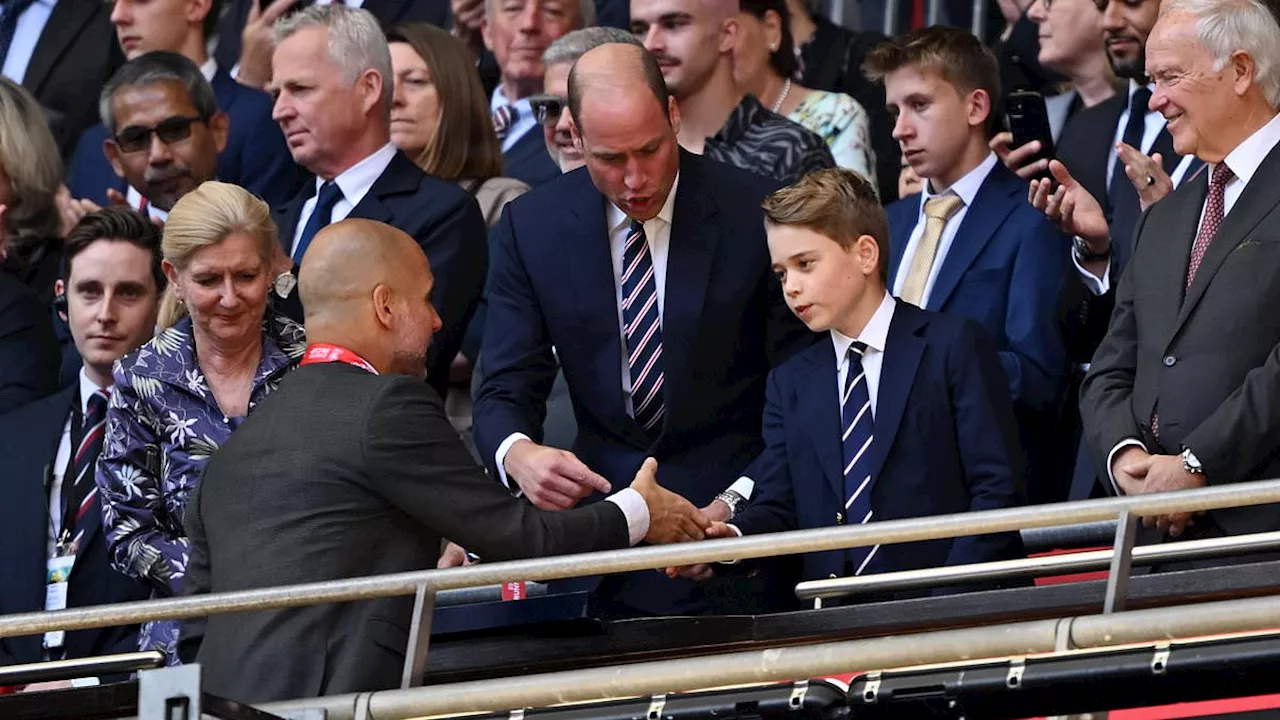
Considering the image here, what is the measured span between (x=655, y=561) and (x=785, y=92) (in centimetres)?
382

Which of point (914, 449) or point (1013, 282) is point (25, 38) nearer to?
point (1013, 282)

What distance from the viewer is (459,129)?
27.9ft

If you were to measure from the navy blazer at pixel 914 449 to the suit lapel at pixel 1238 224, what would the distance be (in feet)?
1.74

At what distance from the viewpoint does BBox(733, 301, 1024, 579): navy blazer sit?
6195mm

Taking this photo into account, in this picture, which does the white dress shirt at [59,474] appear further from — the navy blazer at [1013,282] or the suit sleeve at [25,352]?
the navy blazer at [1013,282]

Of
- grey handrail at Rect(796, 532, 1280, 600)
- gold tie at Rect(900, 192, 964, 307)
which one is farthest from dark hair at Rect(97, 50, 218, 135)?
grey handrail at Rect(796, 532, 1280, 600)

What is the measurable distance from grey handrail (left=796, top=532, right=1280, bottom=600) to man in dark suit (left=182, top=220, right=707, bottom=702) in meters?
0.76

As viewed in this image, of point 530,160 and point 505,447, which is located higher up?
point 530,160

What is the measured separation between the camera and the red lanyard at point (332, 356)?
5.73 m

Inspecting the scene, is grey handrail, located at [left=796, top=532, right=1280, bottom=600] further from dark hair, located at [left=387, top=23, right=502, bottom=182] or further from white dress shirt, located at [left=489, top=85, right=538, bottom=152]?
white dress shirt, located at [left=489, top=85, right=538, bottom=152]

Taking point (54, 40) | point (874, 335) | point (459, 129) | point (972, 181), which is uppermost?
point (54, 40)

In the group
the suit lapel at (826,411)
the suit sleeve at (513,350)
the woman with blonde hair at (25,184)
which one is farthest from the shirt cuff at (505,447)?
the woman with blonde hair at (25,184)

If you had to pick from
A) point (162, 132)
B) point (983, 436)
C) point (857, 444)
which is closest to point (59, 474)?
point (162, 132)

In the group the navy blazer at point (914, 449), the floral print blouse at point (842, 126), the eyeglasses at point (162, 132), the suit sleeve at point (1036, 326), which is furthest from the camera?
the eyeglasses at point (162, 132)
